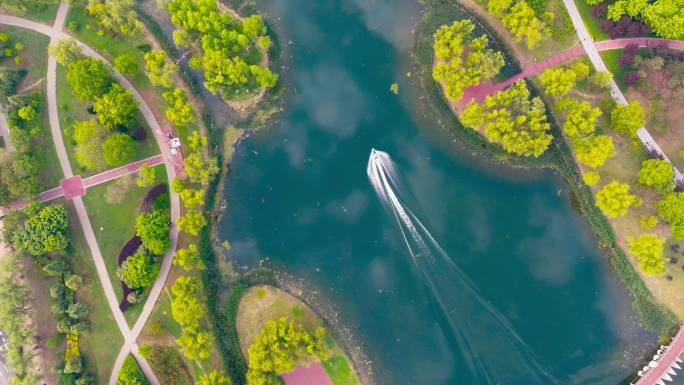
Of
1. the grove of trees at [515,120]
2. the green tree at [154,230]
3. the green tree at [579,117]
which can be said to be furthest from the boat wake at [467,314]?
the green tree at [154,230]

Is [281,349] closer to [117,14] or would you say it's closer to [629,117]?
[117,14]

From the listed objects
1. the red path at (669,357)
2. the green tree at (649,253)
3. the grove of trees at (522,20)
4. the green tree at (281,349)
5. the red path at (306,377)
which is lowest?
the red path at (669,357)

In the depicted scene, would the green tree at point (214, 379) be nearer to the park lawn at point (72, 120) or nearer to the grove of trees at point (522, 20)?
the park lawn at point (72, 120)

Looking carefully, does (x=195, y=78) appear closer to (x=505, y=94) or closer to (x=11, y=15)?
(x=11, y=15)

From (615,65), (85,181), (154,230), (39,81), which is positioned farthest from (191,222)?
(615,65)

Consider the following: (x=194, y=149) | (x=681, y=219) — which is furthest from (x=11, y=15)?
(x=681, y=219)

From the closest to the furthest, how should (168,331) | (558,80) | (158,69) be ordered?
(558,80) < (158,69) < (168,331)

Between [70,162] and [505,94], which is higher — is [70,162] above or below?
above
